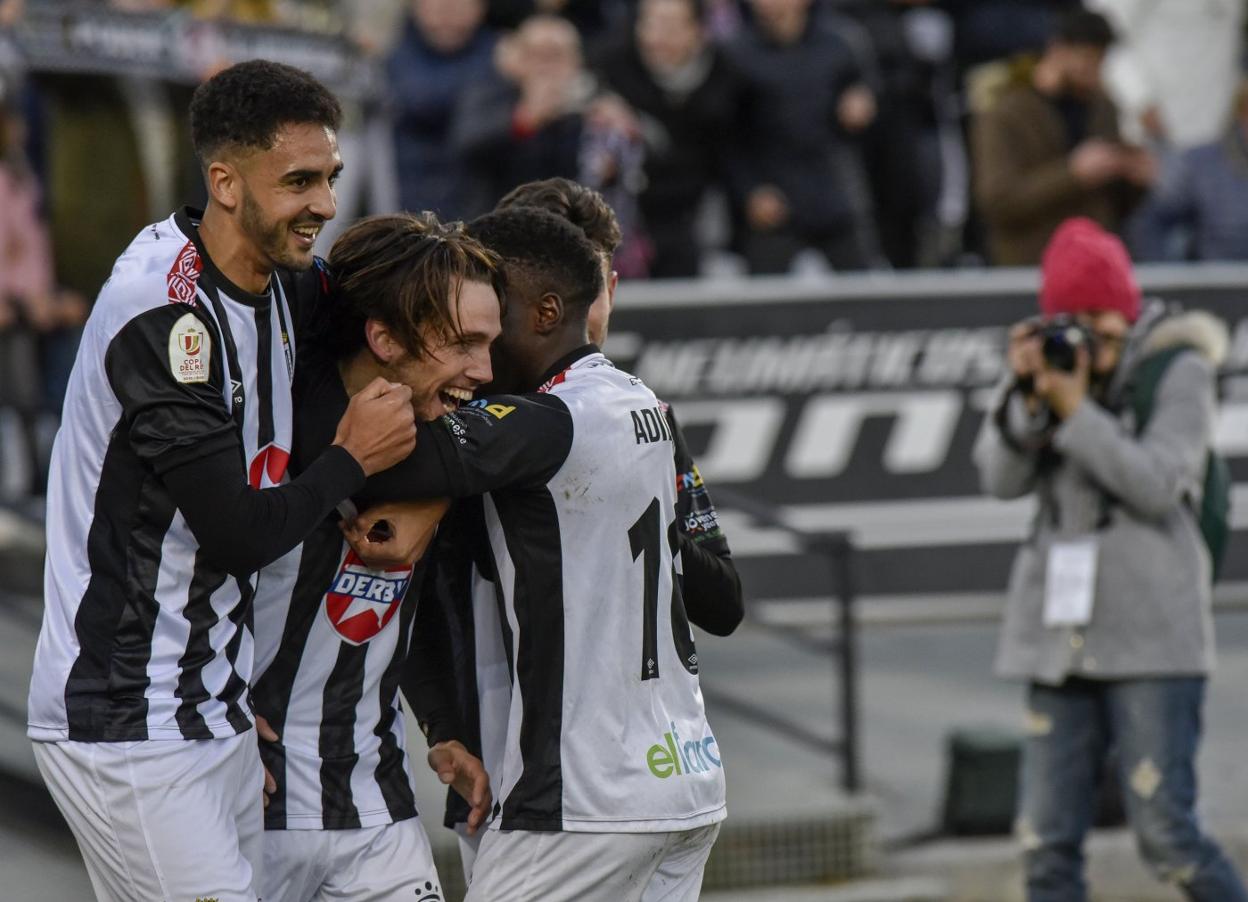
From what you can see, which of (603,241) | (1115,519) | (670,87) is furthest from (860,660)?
(603,241)

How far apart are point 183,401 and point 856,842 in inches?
181

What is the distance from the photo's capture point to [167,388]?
3559 millimetres

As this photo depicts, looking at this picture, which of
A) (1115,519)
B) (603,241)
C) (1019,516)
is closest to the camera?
(603,241)

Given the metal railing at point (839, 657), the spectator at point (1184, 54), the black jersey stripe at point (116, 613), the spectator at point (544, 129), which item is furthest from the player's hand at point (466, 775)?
the spectator at point (1184, 54)

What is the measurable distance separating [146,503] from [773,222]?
23.9ft

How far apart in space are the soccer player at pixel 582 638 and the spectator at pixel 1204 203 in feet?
26.3

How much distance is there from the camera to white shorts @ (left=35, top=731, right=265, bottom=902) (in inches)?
145

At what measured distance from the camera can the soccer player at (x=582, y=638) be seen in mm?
3842

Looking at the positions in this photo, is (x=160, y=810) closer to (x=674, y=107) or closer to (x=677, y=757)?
(x=677, y=757)

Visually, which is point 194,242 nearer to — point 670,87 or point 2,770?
point 2,770

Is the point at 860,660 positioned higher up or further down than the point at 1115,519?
further down

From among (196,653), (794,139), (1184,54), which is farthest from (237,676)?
(1184,54)

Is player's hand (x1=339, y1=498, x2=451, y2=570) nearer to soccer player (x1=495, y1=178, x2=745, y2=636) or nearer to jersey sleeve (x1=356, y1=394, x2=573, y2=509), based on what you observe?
jersey sleeve (x1=356, y1=394, x2=573, y2=509)

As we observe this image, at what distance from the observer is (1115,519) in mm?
6258
